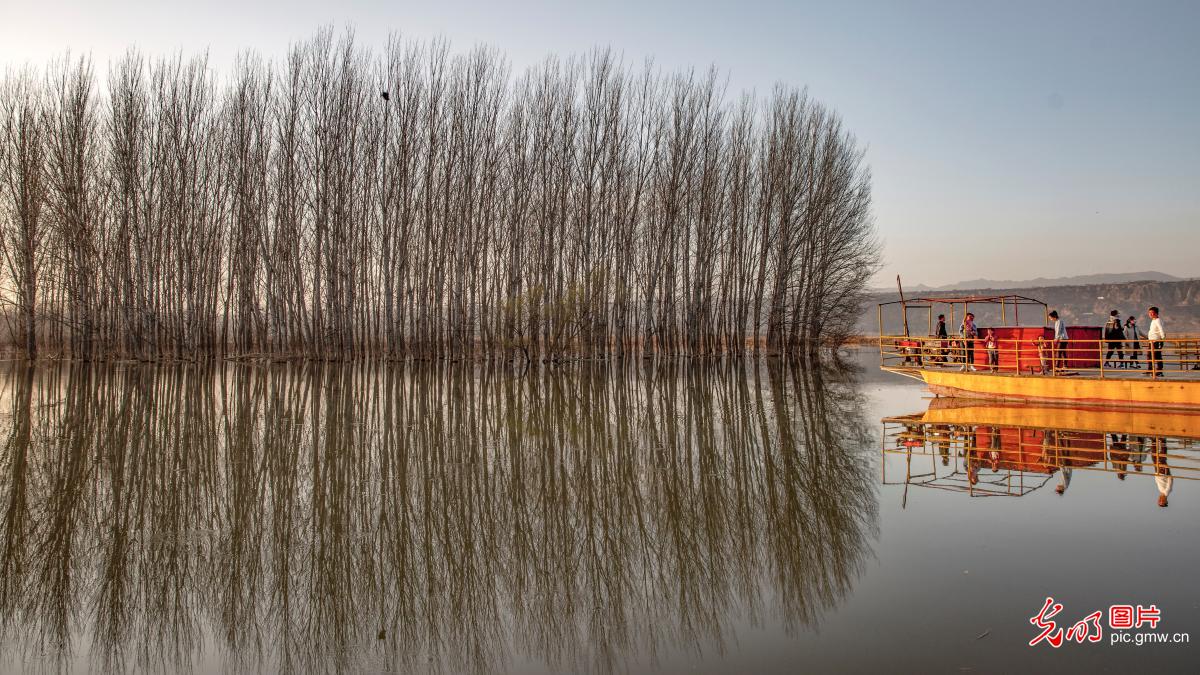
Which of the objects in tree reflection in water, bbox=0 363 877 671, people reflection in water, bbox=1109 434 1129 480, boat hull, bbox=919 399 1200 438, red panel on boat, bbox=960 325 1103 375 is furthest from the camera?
red panel on boat, bbox=960 325 1103 375

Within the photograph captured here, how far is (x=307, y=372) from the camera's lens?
72.3ft

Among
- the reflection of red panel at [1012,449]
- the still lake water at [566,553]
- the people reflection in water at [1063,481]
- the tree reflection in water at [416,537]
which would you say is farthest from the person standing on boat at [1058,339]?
the people reflection in water at [1063,481]

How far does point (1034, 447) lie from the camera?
9.04m

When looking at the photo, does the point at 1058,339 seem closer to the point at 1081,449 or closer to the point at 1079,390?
the point at 1079,390

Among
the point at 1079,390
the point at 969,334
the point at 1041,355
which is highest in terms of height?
the point at 969,334

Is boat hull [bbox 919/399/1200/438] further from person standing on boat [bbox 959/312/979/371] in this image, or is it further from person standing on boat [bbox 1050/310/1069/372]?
person standing on boat [bbox 959/312/979/371]

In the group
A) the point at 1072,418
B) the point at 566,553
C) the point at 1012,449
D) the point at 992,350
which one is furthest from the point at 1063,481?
the point at 992,350

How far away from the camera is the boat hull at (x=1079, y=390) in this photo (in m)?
12.2

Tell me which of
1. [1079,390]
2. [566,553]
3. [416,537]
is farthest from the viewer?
[1079,390]

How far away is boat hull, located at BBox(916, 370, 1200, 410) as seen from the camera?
1223 cm

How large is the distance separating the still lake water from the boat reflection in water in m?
0.11

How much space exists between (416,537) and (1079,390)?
1298 cm

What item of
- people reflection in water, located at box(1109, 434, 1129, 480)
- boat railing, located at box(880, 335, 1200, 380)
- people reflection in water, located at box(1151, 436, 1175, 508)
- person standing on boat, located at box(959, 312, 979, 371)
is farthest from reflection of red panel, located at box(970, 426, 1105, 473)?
person standing on boat, located at box(959, 312, 979, 371)

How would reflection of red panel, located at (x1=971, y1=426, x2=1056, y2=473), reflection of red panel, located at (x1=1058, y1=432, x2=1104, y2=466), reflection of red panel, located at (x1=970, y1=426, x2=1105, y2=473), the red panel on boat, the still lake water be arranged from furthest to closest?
the red panel on boat, reflection of red panel, located at (x1=1058, y1=432, x2=1104, y2=466), reflection of red panel, located at (x1=970, y1=426, x2=1105, y2=473), reflection of red panel, located at (x1=971, y1=426, x2=1056, y2=473), the still lake water
